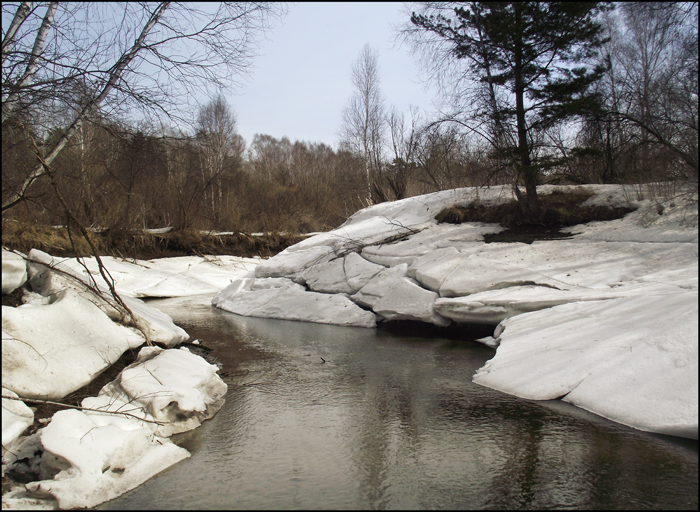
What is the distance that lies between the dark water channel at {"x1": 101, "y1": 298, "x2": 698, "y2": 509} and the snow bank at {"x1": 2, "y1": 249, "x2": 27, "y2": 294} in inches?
95.5

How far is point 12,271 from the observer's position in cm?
471

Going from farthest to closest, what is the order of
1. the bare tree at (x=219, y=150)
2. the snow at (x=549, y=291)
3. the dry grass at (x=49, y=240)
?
the bare tree at (x=219, y=150) < the dry grass at (x=49, y=240) < the snow at (x=549, y=291)

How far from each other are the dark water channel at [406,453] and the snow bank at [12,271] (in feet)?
7.96

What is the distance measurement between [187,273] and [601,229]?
539 inches

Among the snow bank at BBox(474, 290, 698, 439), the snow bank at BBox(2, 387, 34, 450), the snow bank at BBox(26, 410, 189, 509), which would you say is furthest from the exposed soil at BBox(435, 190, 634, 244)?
the snow bank at BBox(2, 387, 34, 450)

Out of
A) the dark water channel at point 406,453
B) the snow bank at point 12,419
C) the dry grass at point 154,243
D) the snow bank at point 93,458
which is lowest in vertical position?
the dark water channel at point 406,453

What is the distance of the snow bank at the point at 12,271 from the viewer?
15.3ft

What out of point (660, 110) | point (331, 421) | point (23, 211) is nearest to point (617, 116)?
point (660, 110)

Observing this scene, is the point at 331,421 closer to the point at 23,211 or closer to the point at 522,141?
the point at 522,141

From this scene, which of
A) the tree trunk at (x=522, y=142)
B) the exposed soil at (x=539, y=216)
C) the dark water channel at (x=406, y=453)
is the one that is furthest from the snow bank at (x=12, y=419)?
the tree trunk at (x=522, y=142)

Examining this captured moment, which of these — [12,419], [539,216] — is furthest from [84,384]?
[539,216]

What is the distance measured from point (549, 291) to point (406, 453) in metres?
4.52

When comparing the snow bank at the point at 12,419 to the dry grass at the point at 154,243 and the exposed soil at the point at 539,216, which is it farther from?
the dry grass at the point at 154,243

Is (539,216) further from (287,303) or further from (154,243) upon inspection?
(154,243)
